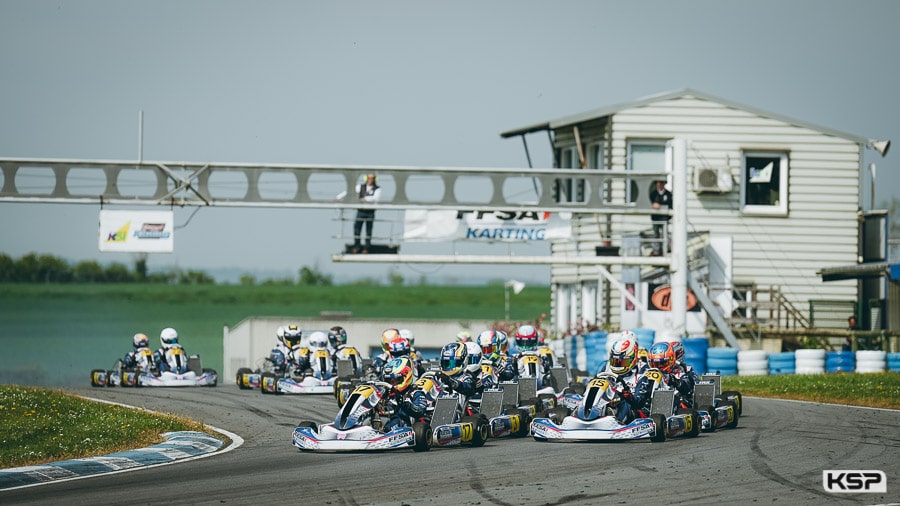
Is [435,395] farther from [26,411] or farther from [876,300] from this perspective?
[876,300]

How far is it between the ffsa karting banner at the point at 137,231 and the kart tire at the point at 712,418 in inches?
591

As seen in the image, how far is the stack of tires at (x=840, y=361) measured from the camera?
96.7 ft

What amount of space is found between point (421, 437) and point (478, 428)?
1104 millimetres

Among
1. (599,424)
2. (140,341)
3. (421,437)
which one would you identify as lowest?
(421,437)

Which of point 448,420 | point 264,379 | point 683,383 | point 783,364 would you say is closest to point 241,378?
point 264,379

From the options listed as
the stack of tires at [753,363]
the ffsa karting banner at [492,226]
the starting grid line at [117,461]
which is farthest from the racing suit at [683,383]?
the ffsa karting banner at [492,226]

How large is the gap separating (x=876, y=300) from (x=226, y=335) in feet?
74.1

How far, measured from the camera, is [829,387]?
81.8ft

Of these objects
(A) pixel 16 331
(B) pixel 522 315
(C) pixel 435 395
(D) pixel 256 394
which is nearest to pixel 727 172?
(D) pixel 256 394

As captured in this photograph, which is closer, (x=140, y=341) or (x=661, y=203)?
(x=140, y=341)

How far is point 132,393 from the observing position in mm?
27625

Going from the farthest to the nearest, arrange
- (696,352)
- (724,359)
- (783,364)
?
(724,359) → (783,364) → (696,352)

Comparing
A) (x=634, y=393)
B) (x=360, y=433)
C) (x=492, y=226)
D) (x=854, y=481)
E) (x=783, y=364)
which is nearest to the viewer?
(x=854, y=481)

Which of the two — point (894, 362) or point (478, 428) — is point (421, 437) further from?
point (894, 362)
